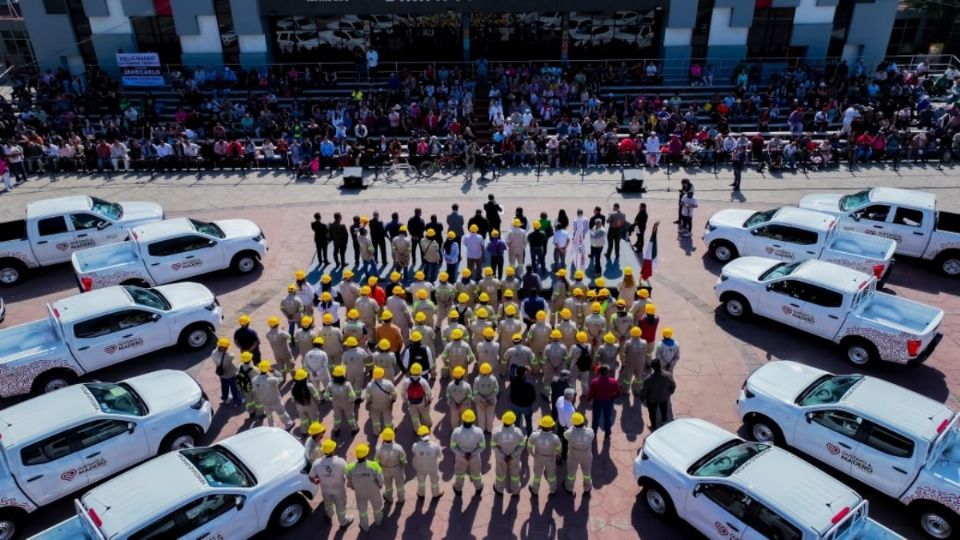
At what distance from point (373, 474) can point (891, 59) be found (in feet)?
112

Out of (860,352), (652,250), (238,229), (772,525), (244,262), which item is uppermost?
(238,229)

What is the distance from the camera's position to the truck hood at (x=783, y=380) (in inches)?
415

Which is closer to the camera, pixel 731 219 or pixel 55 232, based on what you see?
pixel 55 232

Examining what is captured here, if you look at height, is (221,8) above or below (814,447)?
above

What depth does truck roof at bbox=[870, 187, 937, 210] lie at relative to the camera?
16.2 m

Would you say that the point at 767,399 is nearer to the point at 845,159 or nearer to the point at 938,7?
the point at 845,159

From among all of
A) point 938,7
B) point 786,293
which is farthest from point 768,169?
point 938,7

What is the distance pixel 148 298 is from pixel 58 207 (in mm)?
5939

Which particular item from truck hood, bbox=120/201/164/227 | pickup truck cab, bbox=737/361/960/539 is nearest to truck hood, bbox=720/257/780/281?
pickup truck cab, bbox=737/361/960/539

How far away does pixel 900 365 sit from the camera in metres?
12.8

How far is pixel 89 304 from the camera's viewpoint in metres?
12.5

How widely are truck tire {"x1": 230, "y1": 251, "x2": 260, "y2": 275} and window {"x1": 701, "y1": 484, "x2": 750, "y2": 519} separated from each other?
1221 cm

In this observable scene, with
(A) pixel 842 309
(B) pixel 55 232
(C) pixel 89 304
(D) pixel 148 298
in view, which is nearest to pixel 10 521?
(C) pixel 89 304

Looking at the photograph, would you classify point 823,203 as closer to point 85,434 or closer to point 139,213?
point 85,434
